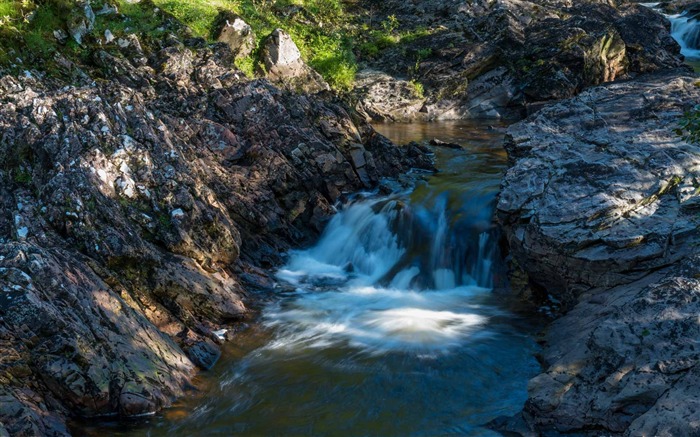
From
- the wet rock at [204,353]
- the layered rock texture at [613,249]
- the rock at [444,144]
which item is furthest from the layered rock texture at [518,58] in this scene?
the wet rock at [204,353]

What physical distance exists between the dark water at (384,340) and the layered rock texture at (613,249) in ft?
2.63

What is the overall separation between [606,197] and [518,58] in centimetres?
1400

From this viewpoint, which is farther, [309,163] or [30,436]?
[309,163]

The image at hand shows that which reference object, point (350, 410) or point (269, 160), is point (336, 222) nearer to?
point (269, 160)

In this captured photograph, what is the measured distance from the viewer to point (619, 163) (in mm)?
8516

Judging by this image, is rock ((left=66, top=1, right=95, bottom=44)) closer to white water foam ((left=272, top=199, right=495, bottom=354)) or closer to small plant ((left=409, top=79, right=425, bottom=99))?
white water foam ((left=272, top=199, right=495, bottom=354))

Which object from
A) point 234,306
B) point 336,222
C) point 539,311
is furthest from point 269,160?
point 539,311

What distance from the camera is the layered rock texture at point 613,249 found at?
5449mm

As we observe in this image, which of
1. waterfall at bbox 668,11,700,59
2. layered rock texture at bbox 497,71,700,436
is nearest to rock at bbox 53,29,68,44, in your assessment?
layered rock texture at bbox 497,71,700,436

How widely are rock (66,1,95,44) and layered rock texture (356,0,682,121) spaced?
8.57 meters

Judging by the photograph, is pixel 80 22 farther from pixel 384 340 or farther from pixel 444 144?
pixel 384 340

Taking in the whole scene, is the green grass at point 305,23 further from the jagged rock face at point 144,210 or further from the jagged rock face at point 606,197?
the jagged rock face at point 606,197

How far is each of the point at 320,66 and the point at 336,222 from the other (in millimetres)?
11905

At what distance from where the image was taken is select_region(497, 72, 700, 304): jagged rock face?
296 inches
